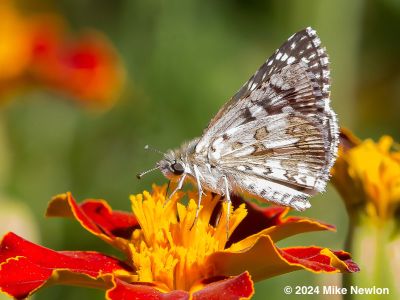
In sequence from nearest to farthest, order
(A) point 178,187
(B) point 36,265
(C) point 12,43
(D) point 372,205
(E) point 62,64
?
(B) point 36,265 < (A) point 178,187 < (D) point 372,205 < (E) point 62,64 < (C) point 12,43

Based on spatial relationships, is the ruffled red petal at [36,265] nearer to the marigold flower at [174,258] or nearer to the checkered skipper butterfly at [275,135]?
the marigold flower at [174,258]

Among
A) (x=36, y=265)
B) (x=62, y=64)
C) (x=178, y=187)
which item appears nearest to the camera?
(x=36, y=265)

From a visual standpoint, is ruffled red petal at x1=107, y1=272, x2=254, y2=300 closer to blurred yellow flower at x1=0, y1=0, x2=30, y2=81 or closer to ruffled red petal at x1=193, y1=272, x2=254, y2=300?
ruffled red petal at x1=193, y1=272, x2=254, y2=300

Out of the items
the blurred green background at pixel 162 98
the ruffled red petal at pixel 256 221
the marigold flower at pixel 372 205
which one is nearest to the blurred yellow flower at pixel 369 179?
the marigold flower at pixel 372 205

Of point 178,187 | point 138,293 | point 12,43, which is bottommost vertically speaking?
point 138,293

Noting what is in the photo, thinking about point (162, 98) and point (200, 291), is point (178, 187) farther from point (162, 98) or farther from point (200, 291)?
point (162, 98)

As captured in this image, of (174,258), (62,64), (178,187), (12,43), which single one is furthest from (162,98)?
(174,258)

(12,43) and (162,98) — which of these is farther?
(12,43)

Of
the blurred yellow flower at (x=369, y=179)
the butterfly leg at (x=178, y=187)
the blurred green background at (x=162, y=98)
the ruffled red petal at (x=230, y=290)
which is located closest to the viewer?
the ruffled red petal at (x=230, y=290)
